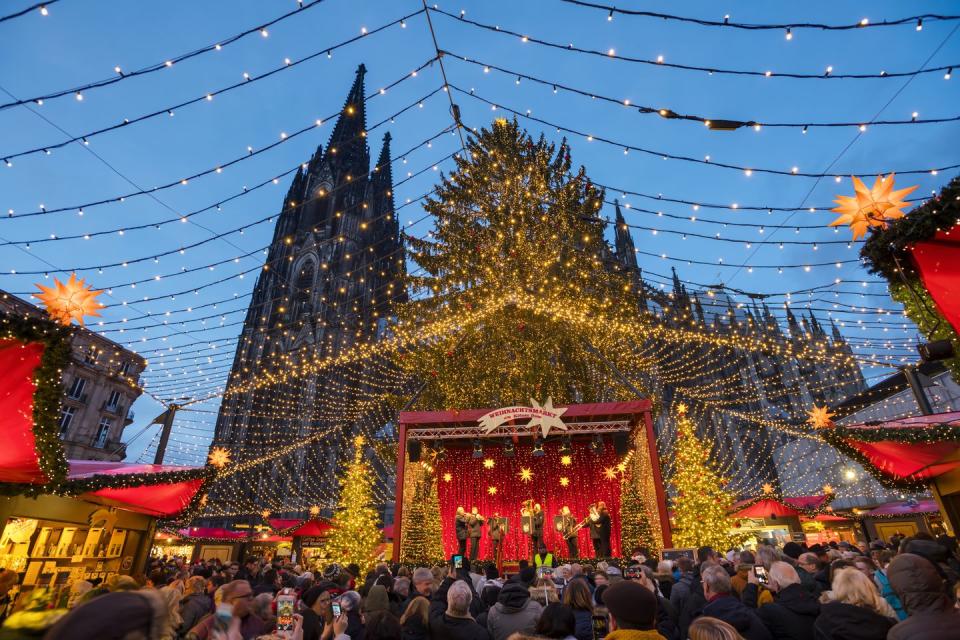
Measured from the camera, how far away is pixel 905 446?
800 cm

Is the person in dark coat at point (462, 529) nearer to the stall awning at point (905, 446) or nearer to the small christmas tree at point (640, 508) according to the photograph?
the small christmas tree at point (640, 508)

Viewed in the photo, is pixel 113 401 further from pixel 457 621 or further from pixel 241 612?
pixel 457 621

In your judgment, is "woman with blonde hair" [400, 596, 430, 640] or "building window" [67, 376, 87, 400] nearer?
"woman with blonde hair" [400, 596, 430, 640]

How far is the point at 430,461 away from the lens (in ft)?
50.4

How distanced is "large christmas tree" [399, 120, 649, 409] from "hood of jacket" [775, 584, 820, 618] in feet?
34.6

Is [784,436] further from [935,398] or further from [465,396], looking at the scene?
[465,396]

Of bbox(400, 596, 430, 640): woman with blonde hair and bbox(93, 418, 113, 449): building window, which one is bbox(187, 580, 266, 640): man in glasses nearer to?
bbox(400, 596, 430, 640): woman with blonde hair

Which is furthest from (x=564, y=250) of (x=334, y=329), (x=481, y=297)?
(x=334, y=329)

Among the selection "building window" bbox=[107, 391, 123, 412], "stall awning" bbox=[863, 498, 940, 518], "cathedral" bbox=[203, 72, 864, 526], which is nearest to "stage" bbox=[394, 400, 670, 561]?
"cathedral" bbox=[203, 72, 864, 526]

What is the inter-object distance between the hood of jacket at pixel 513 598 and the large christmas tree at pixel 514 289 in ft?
34.4

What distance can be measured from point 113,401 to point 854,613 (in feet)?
141

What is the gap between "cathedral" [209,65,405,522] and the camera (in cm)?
3462

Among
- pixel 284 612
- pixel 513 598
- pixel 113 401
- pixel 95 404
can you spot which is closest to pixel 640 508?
pixel 513 598

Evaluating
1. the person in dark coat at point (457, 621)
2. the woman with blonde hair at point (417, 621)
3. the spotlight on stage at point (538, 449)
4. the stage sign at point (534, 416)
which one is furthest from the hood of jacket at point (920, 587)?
the spotlight on stage at point (538, 449)
